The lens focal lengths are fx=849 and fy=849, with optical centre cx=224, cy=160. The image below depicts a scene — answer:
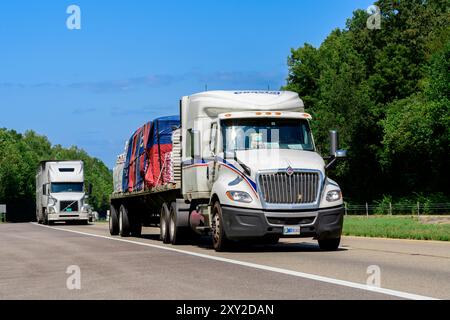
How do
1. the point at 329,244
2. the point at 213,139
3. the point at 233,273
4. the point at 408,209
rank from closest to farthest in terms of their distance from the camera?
1. the point at 233,273
2. the point at 329,244
3. the point at 213,139
4. the point at 408,209

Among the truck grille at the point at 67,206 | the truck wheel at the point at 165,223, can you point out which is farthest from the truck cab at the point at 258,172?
the truck grille at the point at 67,206

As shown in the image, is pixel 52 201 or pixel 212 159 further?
pixel 52 201

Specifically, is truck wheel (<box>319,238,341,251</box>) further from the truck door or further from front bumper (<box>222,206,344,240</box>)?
the truck door

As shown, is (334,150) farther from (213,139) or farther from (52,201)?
(52,201)

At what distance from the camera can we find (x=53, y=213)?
55219 mm

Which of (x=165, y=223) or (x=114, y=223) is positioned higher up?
(x=165, y=223)

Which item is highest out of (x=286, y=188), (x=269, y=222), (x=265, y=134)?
(x=265, y=134)

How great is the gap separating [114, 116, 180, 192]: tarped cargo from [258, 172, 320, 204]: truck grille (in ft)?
16.3

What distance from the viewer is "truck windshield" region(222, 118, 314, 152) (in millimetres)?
18062

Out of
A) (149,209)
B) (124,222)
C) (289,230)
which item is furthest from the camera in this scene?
(124,222)

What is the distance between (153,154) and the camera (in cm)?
2397

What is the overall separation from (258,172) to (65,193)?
39.9 meters

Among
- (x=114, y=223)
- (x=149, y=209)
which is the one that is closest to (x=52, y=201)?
(x=114, y=223)
